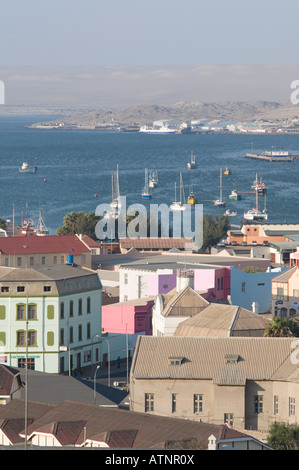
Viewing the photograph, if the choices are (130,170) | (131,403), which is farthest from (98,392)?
(130,170)

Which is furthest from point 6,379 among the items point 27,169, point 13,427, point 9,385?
point 27,169

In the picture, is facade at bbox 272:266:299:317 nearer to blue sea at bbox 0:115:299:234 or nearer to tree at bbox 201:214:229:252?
tree at bbox 201:214:229:252

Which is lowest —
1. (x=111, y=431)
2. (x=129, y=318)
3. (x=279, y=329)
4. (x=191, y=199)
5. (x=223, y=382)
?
(x=191, y=199)

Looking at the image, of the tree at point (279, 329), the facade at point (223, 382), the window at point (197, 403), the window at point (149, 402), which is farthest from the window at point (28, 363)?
the window at point (197, 403)

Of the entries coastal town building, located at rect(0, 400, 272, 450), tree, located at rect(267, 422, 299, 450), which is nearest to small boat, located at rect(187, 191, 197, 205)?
tree, located at rect(267, 422, 299, 450)

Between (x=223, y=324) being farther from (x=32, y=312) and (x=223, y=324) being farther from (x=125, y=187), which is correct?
(x=125, y=187)
